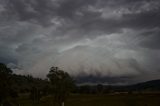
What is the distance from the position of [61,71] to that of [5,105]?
1236 centimetres

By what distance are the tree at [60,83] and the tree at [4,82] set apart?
8.44 meters

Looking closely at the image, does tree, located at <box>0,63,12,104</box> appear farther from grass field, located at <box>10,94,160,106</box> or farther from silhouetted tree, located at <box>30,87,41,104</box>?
grass field, located at <box>10,94,160,106</box>

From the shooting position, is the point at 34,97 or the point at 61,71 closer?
the point at 61,71

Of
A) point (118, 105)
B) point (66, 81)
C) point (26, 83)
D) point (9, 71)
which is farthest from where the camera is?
point (26, 83)

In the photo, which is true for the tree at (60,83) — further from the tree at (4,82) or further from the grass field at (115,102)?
the grass field at (115,102)

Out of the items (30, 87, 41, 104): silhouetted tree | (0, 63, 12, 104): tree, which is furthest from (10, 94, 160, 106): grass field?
(0, 63, 12, 104): tree

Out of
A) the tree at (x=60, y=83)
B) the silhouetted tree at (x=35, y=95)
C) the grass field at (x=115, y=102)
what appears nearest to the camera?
the tree at (x=60, y=83)

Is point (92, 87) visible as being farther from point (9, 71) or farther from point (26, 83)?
point (9, 71)

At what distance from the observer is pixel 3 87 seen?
5328 cm

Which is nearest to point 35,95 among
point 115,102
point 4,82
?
point 4,82

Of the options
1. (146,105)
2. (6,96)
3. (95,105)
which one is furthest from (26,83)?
(6,96)

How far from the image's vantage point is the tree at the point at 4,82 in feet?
174

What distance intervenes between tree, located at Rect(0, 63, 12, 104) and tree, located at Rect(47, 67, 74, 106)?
844 cm

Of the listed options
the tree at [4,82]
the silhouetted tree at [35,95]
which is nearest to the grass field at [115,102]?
the silhouetted tree at [35,95]
